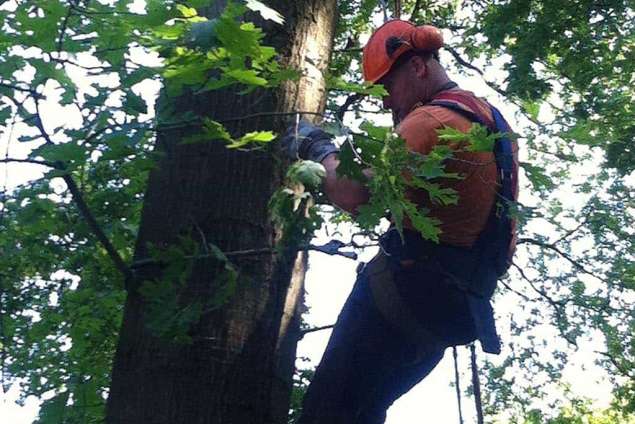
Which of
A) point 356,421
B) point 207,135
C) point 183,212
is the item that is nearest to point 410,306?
point 356,421

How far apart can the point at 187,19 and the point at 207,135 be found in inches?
11.7

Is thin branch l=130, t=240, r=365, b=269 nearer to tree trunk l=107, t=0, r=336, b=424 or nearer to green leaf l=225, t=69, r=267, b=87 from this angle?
tree trunk l=107, t=0, r=336, b=424

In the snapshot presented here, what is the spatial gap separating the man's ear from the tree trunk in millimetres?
453

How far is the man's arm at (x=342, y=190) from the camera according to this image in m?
2.58

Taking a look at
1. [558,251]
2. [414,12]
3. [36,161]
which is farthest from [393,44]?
[414,12]

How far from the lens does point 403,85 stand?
3322mm

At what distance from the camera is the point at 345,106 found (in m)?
6.76

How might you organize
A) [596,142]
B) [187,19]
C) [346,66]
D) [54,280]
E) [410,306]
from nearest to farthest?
1. [187,19]
2. [596,142]
3. [410,306]
4. [54,280]
5. [346,66]

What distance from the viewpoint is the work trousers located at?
3.10 metres

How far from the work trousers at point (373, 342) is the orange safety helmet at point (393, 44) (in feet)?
2.41

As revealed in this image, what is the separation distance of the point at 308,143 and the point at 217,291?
54cm

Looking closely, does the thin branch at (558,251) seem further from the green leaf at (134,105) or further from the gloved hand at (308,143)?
the green leaf at (134,105)

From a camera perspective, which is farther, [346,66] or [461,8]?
[461,8]

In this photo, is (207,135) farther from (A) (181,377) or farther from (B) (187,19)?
(A) (181,377)
